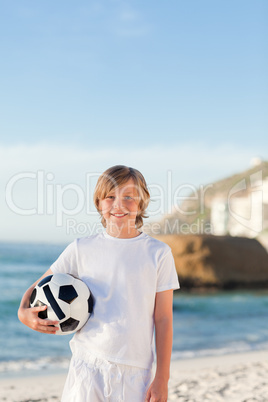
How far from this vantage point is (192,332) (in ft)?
34.6

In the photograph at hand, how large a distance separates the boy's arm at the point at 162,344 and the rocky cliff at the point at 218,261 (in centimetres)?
1471

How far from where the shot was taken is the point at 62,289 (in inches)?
84.8

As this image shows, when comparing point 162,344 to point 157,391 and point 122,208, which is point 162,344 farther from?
point 122,208

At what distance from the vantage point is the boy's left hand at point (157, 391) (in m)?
2.00

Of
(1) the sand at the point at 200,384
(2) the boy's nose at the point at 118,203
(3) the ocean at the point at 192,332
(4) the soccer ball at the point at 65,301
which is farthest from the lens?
(3) the ocean at the point at 192,332

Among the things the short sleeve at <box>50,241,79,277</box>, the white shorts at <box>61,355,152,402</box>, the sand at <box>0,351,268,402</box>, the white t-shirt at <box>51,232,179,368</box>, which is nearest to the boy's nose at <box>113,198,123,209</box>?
the white t-shirt at <box>51,232,179,368</box>

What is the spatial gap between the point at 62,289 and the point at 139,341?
1.29ft

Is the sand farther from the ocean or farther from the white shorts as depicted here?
the white shorts

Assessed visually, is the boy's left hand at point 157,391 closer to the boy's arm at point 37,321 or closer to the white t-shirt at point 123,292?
the white t-shirt at point 123,292

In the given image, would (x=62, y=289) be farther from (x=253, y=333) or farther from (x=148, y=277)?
(x=253, y=333)

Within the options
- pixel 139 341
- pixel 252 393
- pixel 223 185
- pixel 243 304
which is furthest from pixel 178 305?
pixel 223 185

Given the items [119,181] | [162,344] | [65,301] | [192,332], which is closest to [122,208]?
[119,181]

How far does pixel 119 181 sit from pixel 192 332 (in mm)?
8915

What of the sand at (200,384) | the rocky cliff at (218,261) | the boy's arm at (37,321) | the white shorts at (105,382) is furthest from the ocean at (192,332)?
the white shorts at (105,382)
